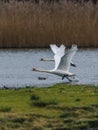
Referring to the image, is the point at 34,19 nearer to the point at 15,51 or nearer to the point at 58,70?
the point at 15,51

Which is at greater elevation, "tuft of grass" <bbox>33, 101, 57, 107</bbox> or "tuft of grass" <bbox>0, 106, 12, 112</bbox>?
"tuft of grass" <bbox>0, 106, 12, 112</bbox>

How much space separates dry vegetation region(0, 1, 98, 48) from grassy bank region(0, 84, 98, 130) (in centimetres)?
1192

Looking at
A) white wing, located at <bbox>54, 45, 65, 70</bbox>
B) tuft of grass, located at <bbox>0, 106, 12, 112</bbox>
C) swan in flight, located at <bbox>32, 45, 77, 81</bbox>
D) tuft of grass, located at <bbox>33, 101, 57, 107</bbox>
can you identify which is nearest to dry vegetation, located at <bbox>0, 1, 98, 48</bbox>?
white wing, located at <bbox>54, 45, 65, 70</bbox>

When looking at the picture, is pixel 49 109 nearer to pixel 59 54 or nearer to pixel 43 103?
pixel 43 103

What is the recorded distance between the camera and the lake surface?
17688mm

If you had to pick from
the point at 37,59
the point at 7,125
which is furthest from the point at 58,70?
the point at 37,59

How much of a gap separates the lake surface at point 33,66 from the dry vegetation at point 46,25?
0.35 m

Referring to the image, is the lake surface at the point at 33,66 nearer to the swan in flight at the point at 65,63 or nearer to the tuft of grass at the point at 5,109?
the swan in flight at the point at 65,63

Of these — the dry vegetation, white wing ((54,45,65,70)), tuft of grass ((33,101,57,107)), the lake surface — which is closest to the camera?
tuft of grass ((33,101,57,107))

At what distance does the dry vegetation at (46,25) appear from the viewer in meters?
25.7

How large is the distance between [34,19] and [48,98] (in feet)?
46.7

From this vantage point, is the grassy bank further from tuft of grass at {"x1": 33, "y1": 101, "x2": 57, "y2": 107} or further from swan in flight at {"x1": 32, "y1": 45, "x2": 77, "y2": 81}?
swan in flight at {"x1": 32, "y1": 45, "x2": 77, "y2": 81}

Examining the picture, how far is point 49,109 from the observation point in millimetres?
11102

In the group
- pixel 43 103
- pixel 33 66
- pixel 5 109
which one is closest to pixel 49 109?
pixel 43 103
